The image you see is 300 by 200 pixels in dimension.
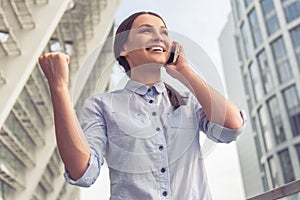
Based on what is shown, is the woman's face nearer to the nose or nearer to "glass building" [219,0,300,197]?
the nose

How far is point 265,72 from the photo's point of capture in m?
15.7

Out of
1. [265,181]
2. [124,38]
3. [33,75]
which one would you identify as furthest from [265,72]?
[124,38]

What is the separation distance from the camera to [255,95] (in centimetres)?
1652

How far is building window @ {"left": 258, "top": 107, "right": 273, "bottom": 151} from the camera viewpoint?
15.4 metres

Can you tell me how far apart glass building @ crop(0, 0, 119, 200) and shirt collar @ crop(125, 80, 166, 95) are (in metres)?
3.25

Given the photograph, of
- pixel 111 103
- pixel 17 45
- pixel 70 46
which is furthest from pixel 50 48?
pixel 111 103

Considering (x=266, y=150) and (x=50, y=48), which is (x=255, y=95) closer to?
(x=266, y=150)

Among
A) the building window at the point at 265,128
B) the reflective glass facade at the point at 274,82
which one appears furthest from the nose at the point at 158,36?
the building window at the point at 265,128

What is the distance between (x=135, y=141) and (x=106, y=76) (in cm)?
8

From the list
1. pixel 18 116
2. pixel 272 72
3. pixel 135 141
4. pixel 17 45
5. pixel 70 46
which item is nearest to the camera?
pixel 135 141

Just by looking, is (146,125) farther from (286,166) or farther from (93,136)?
(286,166)

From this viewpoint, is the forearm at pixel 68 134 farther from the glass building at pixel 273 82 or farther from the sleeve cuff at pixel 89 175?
the glass building at pixel 273 82

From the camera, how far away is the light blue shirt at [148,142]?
0.50 metres

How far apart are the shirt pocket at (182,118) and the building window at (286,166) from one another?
556 inches
